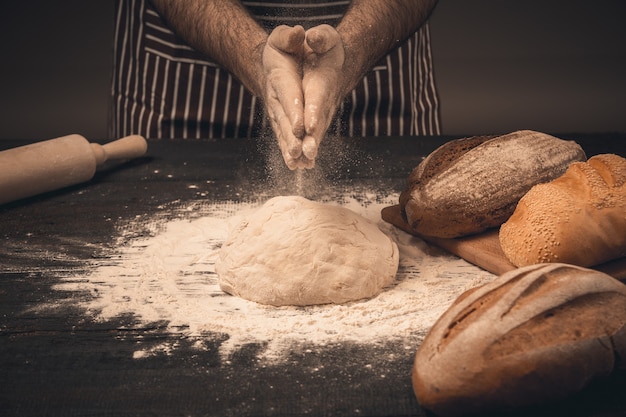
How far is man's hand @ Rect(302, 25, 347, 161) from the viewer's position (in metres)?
1.49

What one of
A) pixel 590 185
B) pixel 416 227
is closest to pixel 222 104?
pixel 416 227

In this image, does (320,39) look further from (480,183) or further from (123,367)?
(123,367)

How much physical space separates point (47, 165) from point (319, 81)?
86cm

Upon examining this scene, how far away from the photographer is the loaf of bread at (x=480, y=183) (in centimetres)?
160

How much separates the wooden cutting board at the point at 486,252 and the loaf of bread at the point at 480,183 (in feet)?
0.07

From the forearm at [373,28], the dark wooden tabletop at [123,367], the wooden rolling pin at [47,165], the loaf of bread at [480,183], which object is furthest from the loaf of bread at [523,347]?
the wooden rolling pin at [47,165]

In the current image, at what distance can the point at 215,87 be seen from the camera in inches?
97.6

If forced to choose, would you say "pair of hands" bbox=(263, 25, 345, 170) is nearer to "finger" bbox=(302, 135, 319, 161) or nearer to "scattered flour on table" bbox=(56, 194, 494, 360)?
"finger" bbox=(302, 135, 319, 161)

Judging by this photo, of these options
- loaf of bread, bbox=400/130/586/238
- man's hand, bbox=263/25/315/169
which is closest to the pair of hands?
man's hand, bbox=263/25/315/169

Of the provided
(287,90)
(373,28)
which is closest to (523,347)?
(287,90)

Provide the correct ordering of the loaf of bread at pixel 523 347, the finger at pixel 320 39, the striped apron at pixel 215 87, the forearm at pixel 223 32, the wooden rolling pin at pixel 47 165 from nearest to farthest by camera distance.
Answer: the loaf of bread at pixel 523 347 → the finger at pixel 320 39 → the wooden rolling pin at pixel 47 165 → the forearm at pixel 223 32 → the striped apron at pixel 215 87

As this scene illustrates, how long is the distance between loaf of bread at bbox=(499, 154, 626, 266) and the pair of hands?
0.47m

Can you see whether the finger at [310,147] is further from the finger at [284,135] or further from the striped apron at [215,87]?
the striped apron at [215,87]

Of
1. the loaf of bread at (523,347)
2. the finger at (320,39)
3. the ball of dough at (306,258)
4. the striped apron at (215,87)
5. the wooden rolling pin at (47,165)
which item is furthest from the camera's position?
the striped apron at (215,87)
